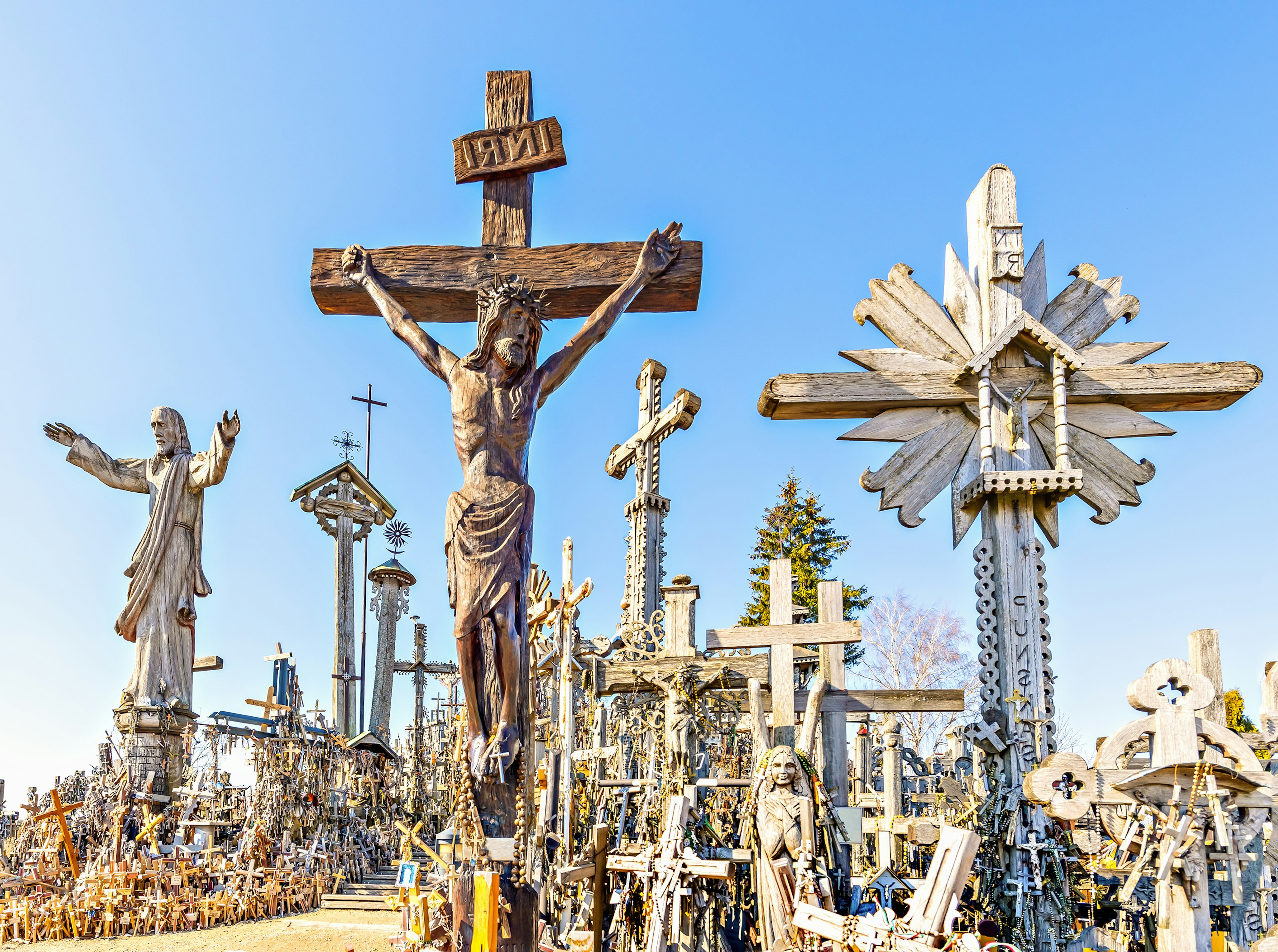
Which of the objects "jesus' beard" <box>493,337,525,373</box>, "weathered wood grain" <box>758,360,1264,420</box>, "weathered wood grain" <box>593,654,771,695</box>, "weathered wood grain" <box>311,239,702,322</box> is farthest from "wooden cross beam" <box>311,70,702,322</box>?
"weathered wood grain" <box>593,654,771,695</box>

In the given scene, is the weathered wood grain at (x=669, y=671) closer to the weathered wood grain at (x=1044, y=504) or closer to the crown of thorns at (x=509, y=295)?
the weathered wood grain at (x=1044, y=504)

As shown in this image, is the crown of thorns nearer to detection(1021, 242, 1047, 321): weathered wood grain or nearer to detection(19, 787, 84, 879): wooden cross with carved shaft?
detection(1021, 242, 1047, 321): weathered wood grain

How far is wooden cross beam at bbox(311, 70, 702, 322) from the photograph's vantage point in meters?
4.80

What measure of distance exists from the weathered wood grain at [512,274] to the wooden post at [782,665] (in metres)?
3.48

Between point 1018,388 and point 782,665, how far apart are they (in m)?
2.70

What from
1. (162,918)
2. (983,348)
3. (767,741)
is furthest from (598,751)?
(983,348)

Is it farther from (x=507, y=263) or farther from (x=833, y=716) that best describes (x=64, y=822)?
(x=507, y=263)

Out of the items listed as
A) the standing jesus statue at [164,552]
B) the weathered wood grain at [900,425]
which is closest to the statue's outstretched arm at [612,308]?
the weathered wood grain at [900,425]

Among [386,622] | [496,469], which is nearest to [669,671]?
[496,469]

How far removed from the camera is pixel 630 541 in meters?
12.9

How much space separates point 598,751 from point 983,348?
452cm

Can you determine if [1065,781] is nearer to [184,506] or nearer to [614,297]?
[614,297]

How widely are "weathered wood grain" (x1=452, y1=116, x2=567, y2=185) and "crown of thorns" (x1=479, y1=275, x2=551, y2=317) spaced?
29.7 inches

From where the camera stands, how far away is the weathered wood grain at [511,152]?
4.94 metres
